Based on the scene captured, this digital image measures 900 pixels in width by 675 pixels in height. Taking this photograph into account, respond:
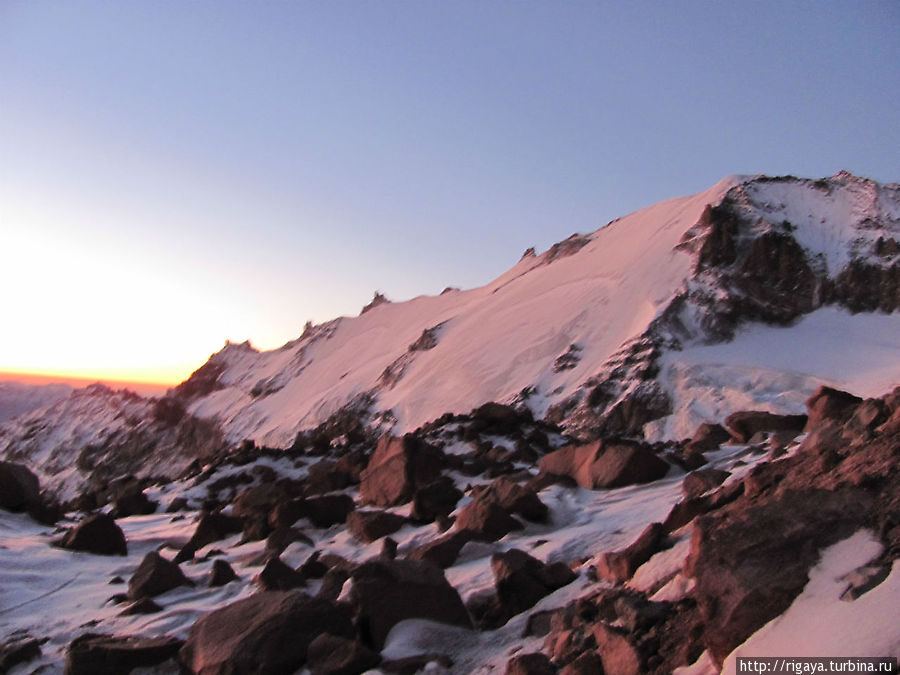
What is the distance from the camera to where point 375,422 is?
32.7 metres

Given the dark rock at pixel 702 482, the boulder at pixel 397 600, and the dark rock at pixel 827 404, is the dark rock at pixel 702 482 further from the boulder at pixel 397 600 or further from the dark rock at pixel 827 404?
the boulder at pixel 397 600

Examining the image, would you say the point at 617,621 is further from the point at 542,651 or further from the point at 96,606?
the point at 96,606

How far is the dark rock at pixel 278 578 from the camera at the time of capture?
23.2 feet

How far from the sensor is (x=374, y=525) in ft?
28.9

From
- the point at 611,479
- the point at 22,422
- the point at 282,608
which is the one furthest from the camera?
the point at 22,422

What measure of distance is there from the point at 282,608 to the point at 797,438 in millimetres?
5937

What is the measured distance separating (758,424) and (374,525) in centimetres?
616

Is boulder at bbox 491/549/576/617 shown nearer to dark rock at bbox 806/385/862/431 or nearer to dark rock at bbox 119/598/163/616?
dark rock at bbox 119/598/163/616

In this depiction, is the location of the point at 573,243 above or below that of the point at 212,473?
above

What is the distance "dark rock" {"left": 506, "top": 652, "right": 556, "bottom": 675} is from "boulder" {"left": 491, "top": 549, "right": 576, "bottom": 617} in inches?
42.4

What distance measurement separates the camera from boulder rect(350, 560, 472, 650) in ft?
18.3

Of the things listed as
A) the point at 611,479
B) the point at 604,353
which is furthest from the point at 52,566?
the point at 604,353

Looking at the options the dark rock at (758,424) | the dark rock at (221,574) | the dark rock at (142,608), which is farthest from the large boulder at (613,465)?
the dark rock at (142,608)

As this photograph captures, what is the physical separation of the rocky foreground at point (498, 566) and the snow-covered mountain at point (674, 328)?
48.3 ft
